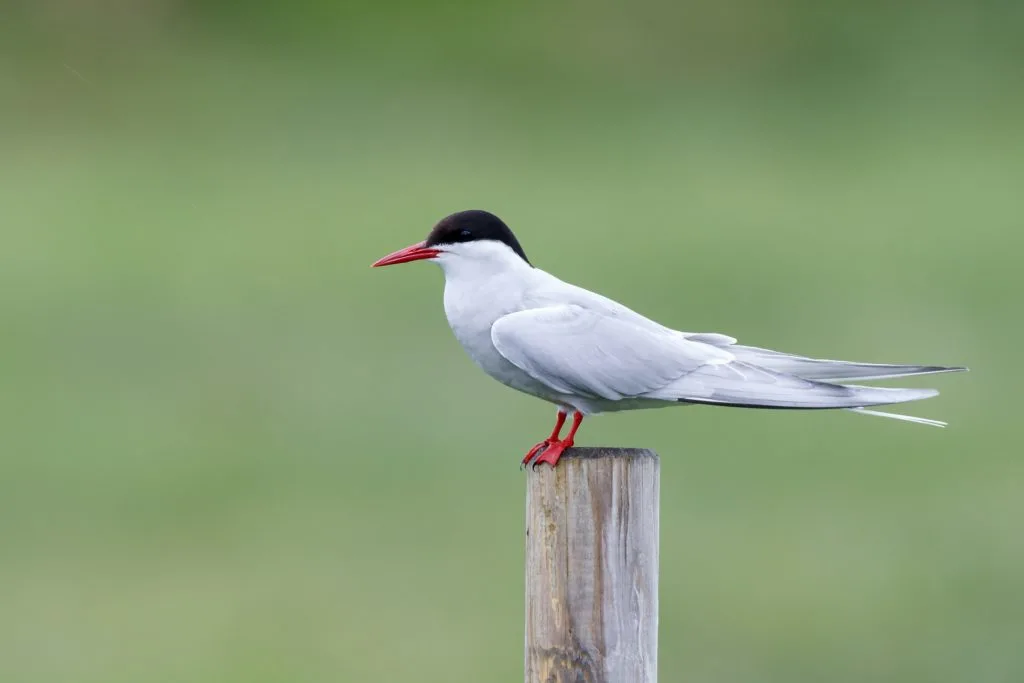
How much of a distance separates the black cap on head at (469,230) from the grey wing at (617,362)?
1.33 ft

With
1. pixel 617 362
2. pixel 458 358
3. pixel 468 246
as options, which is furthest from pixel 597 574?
pixel 458 358

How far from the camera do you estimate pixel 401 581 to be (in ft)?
45.3

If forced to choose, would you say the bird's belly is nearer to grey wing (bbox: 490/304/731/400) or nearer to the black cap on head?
grey wing (bbox: 490/304/731/400)

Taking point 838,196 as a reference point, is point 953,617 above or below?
below

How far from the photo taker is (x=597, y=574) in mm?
4203

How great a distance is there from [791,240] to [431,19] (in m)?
8.96

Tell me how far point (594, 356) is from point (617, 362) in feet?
0.24

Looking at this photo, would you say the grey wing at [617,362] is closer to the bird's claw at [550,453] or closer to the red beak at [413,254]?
the bird's claw at [550,453]

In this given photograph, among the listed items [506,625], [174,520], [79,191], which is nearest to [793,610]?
[506,625]

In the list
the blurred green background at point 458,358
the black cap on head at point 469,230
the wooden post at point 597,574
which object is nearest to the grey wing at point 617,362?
the black cap on head at point 469,230

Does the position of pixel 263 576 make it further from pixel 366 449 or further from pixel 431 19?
pixel 431 19

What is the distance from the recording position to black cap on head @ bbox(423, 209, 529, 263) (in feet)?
17.5

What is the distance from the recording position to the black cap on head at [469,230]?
5.34 meters

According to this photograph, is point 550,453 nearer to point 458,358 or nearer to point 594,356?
point 594,356
